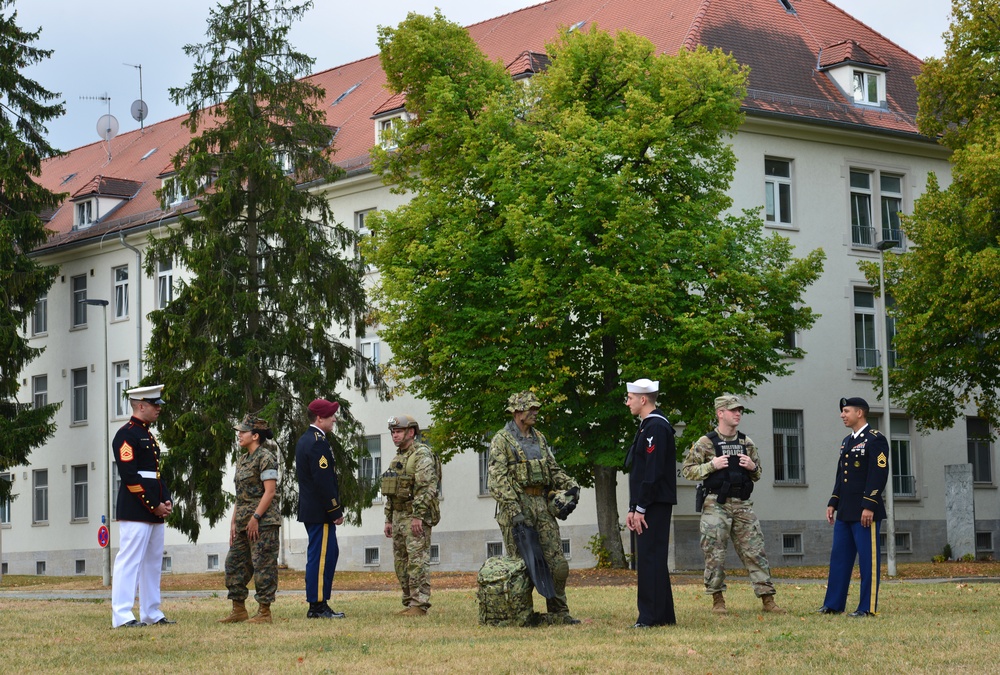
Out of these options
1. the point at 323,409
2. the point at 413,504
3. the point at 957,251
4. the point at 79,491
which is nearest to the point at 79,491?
the point at 79,491

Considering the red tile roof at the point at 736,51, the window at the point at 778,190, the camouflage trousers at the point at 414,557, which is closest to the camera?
the camouflage trousers at the point at 414,557

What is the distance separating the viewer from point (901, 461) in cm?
4062

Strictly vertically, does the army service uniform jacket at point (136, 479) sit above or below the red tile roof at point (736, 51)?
below

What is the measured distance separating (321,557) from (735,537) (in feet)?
13.1

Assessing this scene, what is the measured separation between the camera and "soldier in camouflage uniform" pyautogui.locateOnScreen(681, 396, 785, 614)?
1440 centimetres

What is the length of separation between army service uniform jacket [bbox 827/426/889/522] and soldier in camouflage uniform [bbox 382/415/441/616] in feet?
13.0

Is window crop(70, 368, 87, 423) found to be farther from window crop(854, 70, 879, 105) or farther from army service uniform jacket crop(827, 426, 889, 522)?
army service uniform jacket crop(827, 426, 889, 522)

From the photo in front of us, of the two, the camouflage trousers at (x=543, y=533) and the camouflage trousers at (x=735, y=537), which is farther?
the camouflage trousers at (x=735, y=537)

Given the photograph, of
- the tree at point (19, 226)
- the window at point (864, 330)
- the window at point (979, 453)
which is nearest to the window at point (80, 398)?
the tree at point (19, 226)

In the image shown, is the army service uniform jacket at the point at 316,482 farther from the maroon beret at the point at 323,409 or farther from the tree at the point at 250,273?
the tree at the point at 250,273

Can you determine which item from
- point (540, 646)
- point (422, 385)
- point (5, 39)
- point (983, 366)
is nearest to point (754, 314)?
point (983, 366)

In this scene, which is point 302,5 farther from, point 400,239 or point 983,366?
point 983,366

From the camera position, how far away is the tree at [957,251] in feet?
98.7

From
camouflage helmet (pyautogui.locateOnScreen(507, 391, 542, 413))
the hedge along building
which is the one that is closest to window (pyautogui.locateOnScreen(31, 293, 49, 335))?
the hedge along building
